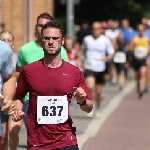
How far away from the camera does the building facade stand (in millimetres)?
18734

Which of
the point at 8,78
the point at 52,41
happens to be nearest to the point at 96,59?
the point at 8,78

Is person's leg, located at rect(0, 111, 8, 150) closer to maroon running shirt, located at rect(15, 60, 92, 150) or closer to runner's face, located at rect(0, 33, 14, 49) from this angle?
runner's face, located at rect(0, 33, 14, 49)

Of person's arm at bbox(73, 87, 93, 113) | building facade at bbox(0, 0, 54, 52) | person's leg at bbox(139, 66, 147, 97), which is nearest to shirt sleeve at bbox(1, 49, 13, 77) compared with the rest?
person's arm at bbox(73, 87, 93, 113)

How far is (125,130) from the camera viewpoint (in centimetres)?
1430

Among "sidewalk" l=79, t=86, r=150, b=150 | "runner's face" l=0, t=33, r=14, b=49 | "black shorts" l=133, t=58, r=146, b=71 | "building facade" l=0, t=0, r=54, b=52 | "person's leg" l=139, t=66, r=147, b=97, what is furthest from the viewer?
"black shorts" l=133, t=58, r=146, b=71

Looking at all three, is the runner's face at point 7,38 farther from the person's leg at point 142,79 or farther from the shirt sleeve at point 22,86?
the person's leg at point 142,79

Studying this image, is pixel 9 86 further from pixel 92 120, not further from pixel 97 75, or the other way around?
pixel 97 75

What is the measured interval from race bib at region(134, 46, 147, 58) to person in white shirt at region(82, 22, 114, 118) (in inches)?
164

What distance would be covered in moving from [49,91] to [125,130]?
709 cm

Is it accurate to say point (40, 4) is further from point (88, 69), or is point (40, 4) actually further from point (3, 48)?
point (3, 48)

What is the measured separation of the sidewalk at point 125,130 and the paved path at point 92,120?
0.31 feet

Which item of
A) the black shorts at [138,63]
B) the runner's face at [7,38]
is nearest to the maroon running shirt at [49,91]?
the runner's face at [7,38]

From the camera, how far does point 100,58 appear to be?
16688 mm

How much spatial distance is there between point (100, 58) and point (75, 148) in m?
9.39
